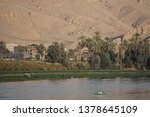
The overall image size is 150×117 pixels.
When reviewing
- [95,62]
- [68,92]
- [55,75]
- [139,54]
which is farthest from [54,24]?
[68,92]

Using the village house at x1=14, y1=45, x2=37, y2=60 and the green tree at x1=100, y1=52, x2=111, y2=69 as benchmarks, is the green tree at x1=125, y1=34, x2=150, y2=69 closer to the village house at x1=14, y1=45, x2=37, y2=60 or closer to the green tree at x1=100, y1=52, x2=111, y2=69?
the green tree at x1=100, y1=52, x2=111, y2=69

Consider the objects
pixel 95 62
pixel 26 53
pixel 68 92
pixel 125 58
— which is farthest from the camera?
pixel 26 53

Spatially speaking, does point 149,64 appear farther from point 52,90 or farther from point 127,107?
point 127,107

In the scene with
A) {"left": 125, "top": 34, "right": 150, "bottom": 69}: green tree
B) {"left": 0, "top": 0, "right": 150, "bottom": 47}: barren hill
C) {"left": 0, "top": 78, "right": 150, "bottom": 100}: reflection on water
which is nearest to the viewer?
{"left": 0, "top": 78, "right": 150, "bottom": 100}: reflection on water

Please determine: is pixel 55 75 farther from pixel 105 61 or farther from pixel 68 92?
pixel 68 92

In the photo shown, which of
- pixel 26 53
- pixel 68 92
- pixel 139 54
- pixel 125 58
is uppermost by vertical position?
pixel 26 53

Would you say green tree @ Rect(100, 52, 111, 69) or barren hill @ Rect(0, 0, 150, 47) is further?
barren hill @ Rect(0, 0, 150, 47)

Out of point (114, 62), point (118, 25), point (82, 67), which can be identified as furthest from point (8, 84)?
point (118, 25)

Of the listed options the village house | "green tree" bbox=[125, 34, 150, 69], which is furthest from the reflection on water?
the village house

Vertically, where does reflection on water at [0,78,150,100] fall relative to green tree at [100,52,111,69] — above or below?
below

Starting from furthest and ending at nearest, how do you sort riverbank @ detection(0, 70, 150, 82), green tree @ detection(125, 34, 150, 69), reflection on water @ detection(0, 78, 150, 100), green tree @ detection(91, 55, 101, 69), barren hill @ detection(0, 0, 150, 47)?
barren hill @ detection(0, 0, 150, 47), green tree @ detection(125, 34, 150, 69), green tree @ detection(91, 55, 101, 69), riverbank @ detection(0, 70, 150, 82), reflection on water @ detection(0, 78, 150, 100)

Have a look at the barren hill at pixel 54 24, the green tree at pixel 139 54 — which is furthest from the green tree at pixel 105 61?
the barren hill at pixel 54 24

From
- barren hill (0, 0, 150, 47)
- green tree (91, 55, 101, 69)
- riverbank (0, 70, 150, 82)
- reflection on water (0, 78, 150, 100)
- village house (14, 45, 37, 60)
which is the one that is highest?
barren hill (0, 0, 150, 47)

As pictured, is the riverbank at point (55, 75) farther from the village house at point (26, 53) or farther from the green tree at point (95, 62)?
the village house at point (26, 53)
